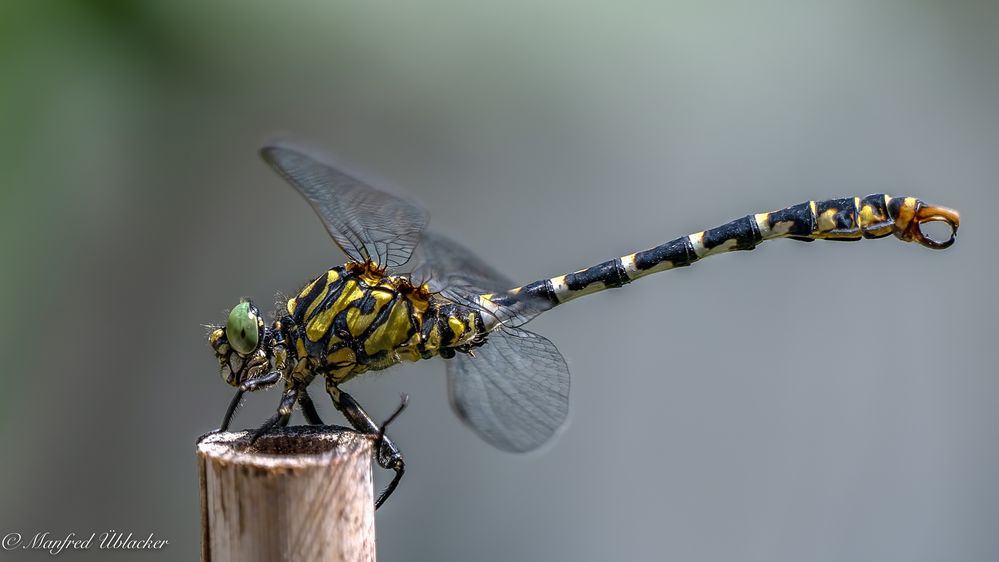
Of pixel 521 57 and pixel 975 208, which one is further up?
pixel 521 57

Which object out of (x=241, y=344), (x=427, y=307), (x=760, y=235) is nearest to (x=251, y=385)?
(x=241, y=344)

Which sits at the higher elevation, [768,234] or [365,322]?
[365,322]

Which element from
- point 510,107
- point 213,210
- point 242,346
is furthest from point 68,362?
point 242,346

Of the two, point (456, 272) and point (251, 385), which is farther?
point (456, 272)

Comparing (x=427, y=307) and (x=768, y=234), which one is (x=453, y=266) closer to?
(x=427, y=307)

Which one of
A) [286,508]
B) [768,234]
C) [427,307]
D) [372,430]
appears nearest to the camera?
[286,508]

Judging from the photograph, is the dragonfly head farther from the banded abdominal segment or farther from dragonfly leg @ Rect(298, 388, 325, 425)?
the banded abdominal segment

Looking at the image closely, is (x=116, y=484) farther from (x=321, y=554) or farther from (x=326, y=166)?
(x=321, y=554)

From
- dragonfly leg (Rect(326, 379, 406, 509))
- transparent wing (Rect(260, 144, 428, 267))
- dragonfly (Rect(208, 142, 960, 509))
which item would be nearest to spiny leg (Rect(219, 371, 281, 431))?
dragonfly (Rect(208, 142, 960, 509))
